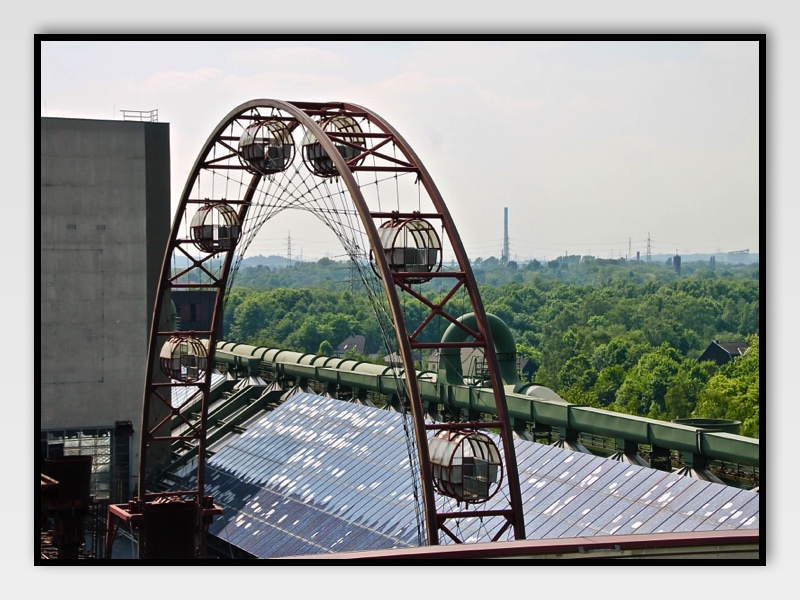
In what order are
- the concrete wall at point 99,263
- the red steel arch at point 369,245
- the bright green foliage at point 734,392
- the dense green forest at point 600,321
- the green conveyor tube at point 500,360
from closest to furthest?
the red steel arch at point 369,245 < the green conveyor tube at point 500,360 < the concrete wall at point 99,263 < the bright green foliage at point 734,392 < the dense green forest at point 600,321

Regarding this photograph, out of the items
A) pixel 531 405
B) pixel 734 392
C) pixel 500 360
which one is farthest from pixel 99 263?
pixel 734 392

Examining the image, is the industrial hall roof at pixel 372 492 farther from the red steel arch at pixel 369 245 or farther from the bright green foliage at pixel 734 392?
the bright green foliage at pixel 734 392

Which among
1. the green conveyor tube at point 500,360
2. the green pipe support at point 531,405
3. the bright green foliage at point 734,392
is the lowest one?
the bright green foliage at point 734,392

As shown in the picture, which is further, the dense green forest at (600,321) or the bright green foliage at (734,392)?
the dense green forest at (600,321)

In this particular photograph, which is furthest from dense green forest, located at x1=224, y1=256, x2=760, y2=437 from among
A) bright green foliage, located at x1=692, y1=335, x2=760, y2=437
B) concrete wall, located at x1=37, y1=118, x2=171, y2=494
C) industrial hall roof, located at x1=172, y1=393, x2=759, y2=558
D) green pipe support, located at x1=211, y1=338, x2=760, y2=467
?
industrial hall roof, located at x1=172, y1=393, x2=759, y2=558

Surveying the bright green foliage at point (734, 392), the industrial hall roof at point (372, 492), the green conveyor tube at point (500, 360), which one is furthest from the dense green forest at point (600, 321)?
the industrial hall roof at point (372, 492)

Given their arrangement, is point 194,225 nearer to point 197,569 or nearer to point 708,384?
point 197,569

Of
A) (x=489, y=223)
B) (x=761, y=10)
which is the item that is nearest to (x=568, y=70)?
(x=761, y=10)
